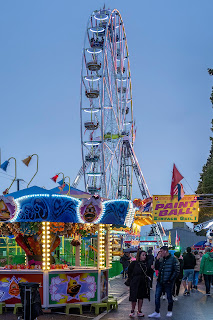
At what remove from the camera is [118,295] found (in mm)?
17766

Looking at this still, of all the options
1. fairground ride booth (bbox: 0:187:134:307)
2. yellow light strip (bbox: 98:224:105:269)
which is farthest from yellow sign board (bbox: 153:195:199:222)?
yellow light strip (bbox: 98:224:105:269)

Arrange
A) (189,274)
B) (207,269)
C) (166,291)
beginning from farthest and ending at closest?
(207,269) → (189,274) → (166,291)

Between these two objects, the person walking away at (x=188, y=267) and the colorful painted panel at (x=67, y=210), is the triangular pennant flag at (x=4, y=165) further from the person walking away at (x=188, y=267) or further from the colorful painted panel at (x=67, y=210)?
the person walking away at (x=188, y=267)

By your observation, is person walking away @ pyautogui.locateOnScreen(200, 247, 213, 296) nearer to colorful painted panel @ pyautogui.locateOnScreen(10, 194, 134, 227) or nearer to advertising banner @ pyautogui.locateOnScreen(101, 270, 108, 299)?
advertising banner @ pyautogui.locateOnScreen(101, 270, 108, 299)

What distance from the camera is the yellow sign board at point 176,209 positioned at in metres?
24.3

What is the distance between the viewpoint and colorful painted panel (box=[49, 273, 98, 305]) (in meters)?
13.3

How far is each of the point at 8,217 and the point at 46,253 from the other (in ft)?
3.80

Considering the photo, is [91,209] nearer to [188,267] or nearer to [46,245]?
[46,245]

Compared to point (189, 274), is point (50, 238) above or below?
above

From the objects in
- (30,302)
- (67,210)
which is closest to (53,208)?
(67,210)

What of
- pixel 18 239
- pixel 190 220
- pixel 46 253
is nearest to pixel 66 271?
pixel 46 253

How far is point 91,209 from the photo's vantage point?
13875 millimetres

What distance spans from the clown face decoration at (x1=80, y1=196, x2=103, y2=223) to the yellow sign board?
1083 centimetres

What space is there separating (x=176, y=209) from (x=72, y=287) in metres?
11.6
